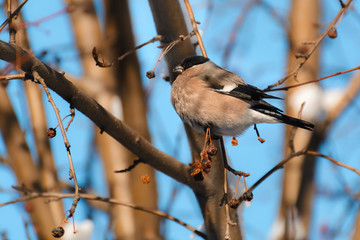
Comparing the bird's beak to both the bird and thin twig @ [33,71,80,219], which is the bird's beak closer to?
the bird

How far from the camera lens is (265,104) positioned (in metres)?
2.13

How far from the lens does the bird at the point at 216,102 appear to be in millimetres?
2057

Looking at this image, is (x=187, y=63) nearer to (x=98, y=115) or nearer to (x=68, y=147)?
(x=98, y=115)

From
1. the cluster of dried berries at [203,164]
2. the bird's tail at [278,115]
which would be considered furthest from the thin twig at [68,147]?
the bird's tail at [278,115]

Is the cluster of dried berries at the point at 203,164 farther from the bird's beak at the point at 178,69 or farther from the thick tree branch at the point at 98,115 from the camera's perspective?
the bird's beak at the point at 178,69

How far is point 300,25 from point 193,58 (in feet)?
5.81

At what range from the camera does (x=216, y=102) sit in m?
2.13

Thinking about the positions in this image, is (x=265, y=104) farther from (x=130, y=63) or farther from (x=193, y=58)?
(x=130, y=63)

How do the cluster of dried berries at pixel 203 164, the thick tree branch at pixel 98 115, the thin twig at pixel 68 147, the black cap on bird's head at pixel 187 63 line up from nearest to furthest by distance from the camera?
the thin twig at pixel 68 147 < the thick tree branch at pixel 98 115 < the cluster of dried berries at pixel 203 164 < the black cap on bird's head at pixel 187 63

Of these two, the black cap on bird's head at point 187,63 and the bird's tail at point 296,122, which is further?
the black cap on bird's head at point 187,63

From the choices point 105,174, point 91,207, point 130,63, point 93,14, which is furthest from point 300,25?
point 91,207

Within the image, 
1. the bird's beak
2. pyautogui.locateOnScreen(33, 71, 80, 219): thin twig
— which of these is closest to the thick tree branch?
pyautogui.locateOnScreen(33, 71, 80, 219): thin twig

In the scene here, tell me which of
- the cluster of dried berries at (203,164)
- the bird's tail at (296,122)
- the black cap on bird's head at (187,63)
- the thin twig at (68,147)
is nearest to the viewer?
the thin twig at (68,147)

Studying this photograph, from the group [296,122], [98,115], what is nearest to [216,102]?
[296,122]
